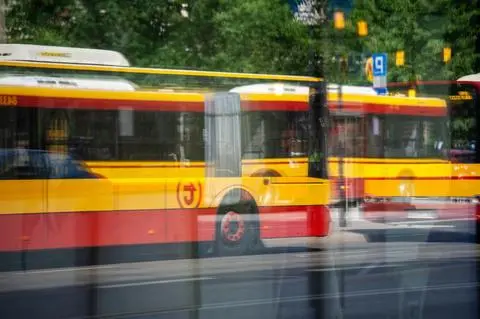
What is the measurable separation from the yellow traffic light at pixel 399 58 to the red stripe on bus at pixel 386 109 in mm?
1500

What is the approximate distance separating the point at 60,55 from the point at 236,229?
2.78m

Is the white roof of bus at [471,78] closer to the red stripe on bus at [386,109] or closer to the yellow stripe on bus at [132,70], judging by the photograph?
the red stripe on bus at [386,109]

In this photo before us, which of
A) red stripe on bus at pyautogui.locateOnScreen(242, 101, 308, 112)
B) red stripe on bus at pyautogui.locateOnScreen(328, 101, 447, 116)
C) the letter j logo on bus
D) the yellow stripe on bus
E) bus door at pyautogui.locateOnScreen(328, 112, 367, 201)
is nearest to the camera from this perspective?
the yellow stripe on bus

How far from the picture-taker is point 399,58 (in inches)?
273

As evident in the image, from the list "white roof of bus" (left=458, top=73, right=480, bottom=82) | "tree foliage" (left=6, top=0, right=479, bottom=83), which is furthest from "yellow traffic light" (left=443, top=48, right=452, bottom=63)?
"white roof of bus" (left=458, top=73, right=480, bottom=82)

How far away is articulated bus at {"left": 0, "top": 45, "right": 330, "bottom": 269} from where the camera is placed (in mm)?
6633

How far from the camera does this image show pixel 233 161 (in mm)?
7746

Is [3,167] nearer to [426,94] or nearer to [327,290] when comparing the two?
[327,290]

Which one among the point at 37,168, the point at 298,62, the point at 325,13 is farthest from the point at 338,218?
the point at 37,168

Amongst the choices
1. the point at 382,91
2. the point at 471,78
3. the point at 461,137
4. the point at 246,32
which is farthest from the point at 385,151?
the point at 246,32

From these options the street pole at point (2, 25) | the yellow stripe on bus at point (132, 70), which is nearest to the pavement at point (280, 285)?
the yellow stripe on bus at point (132, 70)

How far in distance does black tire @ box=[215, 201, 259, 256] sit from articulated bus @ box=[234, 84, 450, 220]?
22.5 inches

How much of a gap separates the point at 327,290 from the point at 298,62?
202 centimetres

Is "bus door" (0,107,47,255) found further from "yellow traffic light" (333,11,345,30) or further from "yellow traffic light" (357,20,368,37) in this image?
"yellow traffic light" (357,20,368,37)
